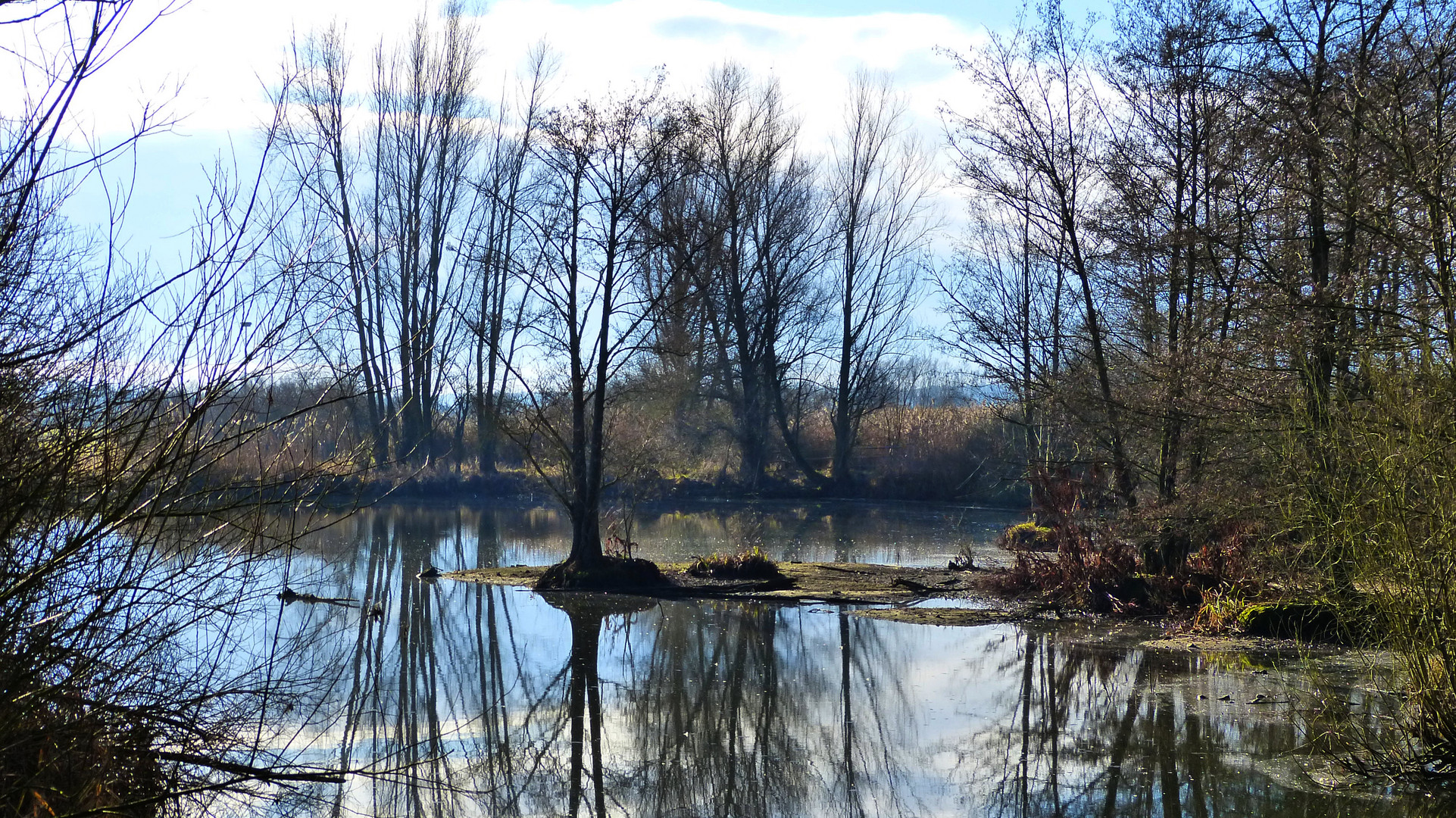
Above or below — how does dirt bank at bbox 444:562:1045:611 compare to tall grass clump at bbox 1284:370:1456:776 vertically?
below

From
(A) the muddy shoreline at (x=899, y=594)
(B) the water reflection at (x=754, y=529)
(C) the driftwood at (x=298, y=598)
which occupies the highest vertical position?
(C) the driftwood at (x=298, y=598)

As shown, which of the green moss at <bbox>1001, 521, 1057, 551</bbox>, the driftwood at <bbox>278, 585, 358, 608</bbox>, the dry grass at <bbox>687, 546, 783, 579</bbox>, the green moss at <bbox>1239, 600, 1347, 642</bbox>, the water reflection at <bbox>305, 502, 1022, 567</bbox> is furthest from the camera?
the water reflection at <bbox>305, 502, 1022, 567</bbox>

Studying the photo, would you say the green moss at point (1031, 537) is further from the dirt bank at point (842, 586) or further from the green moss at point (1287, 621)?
the green moss at point (1287, 621)

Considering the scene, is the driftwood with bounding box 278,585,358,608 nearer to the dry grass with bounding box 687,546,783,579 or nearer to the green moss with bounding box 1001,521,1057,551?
the dry grass with bounding box 687,546,783,579

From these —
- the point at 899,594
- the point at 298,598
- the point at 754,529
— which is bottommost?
the point at 899,594

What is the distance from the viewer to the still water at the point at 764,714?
692cm

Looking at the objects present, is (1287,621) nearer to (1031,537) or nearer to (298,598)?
(298,598)

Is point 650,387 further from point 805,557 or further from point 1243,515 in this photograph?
point 1243,515

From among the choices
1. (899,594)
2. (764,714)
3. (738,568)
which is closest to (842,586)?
(899,594)

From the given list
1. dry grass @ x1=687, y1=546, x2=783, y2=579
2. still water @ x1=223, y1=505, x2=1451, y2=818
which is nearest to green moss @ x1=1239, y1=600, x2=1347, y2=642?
still water @ x1=223, y1=505, x2=1451, y2=818

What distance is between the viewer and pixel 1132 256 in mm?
14047

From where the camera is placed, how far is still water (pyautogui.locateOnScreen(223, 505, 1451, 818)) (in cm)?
692

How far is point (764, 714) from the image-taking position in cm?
926

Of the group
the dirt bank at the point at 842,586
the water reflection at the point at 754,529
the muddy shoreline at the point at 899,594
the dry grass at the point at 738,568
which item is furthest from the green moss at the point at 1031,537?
the dry grass at the point at 738,568
